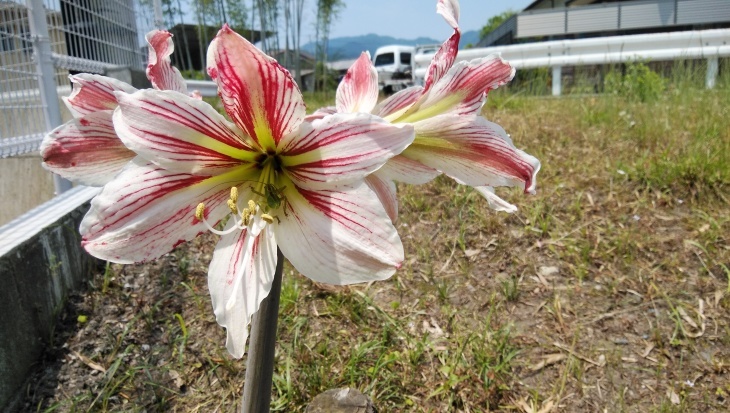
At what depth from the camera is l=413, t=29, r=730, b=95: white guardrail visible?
6953 millimetres

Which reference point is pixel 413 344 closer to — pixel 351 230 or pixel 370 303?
pixel 370 303

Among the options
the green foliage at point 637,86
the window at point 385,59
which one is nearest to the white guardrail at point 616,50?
the green foliage at point 637,86

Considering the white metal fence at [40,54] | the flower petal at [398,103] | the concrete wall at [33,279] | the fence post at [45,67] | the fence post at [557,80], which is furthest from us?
the fence post at [557,80]

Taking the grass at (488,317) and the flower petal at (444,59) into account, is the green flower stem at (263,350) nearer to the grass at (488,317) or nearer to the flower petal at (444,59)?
the flower petal at (444,59)

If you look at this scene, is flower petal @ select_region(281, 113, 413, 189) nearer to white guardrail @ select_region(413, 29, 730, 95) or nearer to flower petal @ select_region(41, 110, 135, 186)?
flower petal @ select_region(41, 110, 135, 186)

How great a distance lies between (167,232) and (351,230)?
23 centimetres

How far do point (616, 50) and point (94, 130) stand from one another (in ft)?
27.7

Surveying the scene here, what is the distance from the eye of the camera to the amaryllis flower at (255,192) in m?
0.61

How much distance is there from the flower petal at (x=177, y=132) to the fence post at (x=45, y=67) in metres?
2.68

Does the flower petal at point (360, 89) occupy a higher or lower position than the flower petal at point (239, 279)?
higher

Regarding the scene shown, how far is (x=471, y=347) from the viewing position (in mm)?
2062

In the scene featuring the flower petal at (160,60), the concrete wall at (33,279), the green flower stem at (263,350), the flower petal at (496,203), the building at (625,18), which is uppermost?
the building at (625,18)

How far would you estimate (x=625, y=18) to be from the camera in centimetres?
2036

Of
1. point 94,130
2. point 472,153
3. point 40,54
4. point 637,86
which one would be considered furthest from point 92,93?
point 637,86
